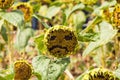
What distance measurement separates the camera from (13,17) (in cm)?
136

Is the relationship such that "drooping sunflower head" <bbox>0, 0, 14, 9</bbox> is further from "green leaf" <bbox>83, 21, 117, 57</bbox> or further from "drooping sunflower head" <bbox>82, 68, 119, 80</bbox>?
"drooping sunflower head" <bbox>82, 68, 119, 80</bbox>

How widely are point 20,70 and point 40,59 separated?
0.08m

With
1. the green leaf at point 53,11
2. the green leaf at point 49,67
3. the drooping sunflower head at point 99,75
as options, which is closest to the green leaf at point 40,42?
the green leaf at point 49,67

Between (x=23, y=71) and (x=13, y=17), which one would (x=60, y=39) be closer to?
(x=23, y=71)

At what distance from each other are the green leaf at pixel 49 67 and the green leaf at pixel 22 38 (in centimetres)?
68

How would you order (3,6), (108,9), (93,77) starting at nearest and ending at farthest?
(93,77)
(3,6)
(108,9)

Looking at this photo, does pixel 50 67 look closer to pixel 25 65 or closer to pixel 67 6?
pixel 25 65

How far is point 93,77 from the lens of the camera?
84 centimetres

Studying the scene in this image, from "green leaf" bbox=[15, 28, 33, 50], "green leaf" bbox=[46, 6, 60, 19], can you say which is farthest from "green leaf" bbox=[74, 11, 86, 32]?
"green leaf" bbox=[15, 28, 33, 50]

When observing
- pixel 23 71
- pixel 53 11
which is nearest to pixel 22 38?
pixel 53 11

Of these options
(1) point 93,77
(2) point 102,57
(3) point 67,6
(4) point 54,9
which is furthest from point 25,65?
(3) point 67,6

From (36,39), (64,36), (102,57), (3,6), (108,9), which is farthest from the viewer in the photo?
(102,57)

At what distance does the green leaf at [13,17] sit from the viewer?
1.32 metres

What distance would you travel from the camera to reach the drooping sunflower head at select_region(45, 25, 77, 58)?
3.37ft
